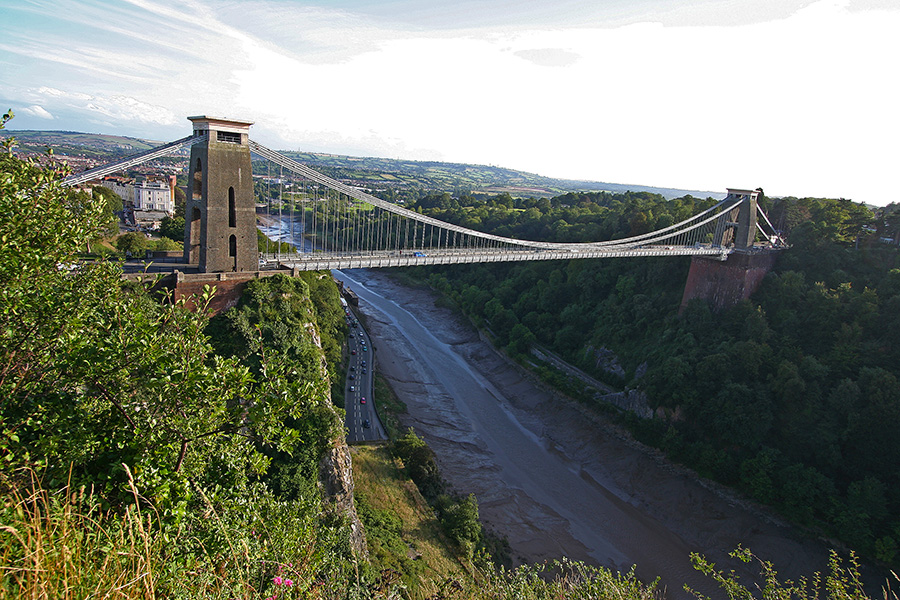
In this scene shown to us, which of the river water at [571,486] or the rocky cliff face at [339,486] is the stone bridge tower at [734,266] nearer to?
the river water at [571,486]

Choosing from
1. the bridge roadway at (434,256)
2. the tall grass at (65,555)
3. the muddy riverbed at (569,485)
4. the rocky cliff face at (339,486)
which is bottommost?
the muddy riverbed at (569,485)

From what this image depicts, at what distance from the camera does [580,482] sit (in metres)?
22.8

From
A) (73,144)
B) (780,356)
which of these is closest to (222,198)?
(780,356)

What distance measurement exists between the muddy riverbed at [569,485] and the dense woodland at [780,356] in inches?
51.8

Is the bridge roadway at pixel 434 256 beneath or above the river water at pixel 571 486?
above

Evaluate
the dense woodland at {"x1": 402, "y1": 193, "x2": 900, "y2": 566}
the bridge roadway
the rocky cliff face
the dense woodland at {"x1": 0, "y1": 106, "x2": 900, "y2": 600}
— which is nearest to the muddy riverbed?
the dense woodland at {"x1": 402, "y1": 193, "x2": 900, "y2": 566}

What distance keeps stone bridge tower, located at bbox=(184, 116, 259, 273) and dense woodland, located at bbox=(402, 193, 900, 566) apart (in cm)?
1928

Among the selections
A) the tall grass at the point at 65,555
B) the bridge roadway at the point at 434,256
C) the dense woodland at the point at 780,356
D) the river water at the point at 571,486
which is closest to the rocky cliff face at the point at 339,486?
the river water at the point at 571,486

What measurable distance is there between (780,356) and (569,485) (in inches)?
449

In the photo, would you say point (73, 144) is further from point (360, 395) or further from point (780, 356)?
point (780, 356)

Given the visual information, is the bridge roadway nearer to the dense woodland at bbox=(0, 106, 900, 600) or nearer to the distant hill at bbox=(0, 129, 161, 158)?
the dense woodland at bbox=(0, 106, 900, 600)

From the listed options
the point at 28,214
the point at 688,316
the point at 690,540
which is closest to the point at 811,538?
the point at 690,540

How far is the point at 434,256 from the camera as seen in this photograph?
84.7 ft

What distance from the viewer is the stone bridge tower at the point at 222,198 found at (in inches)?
685
